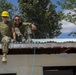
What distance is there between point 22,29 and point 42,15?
19.6 meters

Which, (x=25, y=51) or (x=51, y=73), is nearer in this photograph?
(x=25, y=51)

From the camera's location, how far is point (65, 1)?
21797 mm

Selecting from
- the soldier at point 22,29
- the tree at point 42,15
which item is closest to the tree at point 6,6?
the tree at point 42,15

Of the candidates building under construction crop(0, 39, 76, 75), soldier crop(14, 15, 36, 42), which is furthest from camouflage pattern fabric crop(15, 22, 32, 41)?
building under construction crop(0, 39, 76, 75)

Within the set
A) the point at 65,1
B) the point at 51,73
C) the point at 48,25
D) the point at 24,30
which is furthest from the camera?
the point at 48,25

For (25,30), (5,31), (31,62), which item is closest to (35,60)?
(31,62)

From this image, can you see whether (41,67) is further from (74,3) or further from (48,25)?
(48,25)

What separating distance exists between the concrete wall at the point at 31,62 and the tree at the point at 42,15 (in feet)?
63.7

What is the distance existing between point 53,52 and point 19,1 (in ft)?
70.1

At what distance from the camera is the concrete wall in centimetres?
824

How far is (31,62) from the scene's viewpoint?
328 inches

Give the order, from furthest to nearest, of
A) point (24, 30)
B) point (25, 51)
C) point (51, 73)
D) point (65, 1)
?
point (65, 1) < point (51, 73) < point (24, 30) < point (25, 51)

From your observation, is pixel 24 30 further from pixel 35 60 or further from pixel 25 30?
pixel 35 60

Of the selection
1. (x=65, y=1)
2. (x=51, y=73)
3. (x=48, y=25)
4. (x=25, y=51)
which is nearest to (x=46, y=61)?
(x=25, y=51)
